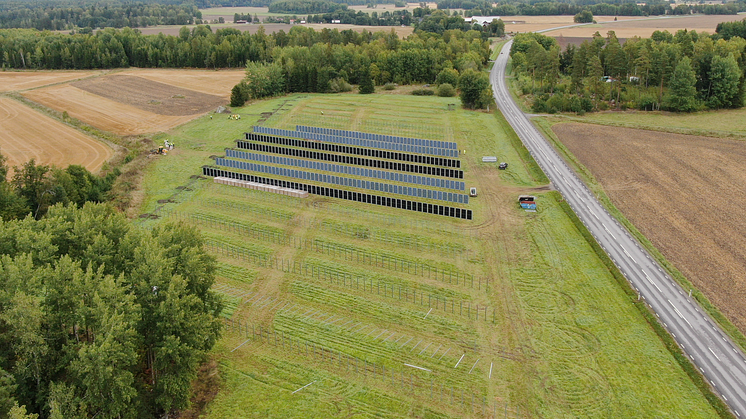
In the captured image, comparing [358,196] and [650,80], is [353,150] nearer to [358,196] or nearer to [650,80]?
[358,196]

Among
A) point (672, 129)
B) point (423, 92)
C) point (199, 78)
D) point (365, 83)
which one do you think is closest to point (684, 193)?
point (672, 129)

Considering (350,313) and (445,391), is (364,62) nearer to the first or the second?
(350,313)

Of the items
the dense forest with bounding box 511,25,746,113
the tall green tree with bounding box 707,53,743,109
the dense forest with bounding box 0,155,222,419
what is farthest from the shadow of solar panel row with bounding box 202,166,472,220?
the tall green tree with bounding box 707,53,743,109

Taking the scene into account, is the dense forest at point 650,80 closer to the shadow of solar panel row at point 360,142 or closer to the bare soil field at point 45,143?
the shadow of solar panel row at point 360,142

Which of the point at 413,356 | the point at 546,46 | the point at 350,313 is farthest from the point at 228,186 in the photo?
the point at 546,46

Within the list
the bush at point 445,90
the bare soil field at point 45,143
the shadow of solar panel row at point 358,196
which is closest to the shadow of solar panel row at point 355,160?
the shadow of solar panel row at point 358,196

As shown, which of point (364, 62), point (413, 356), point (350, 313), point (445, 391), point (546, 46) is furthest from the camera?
point (546, 46)
